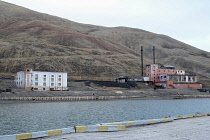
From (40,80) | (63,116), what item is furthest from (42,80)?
(63,116)

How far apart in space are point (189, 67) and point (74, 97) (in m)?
130

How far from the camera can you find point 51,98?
66.6 m

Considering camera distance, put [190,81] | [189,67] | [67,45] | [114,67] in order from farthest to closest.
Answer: [189,67], [67,45], [114,67], [190,81]

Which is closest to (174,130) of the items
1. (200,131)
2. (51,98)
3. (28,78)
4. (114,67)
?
(200,131)

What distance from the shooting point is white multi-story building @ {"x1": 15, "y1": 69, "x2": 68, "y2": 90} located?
253 feet

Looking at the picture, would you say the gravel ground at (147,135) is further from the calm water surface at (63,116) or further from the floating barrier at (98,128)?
the calm water surface at (63,116)

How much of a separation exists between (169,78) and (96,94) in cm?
3577

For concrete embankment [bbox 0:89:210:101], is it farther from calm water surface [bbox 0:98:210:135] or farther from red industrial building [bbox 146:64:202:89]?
calm water surface [bbox 0:98:210:135]

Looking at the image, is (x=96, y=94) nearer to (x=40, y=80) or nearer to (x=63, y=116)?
(x=40, y=80)

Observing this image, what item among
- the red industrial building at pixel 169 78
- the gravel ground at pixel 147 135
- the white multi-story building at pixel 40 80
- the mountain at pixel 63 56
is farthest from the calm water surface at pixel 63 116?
the mountain at pixel 63 56

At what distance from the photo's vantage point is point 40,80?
7862cm

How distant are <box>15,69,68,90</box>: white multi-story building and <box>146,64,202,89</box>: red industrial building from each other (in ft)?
117

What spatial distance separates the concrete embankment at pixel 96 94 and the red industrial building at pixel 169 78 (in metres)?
5.96

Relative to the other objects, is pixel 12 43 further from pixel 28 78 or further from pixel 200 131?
pixel 200 131
